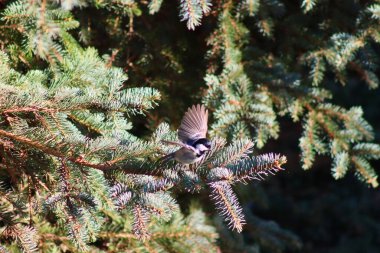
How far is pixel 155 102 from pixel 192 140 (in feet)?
0.85

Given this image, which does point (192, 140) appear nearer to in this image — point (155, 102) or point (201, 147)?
point (201, 147)

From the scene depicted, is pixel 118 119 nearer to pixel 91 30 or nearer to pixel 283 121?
pixel 91 30

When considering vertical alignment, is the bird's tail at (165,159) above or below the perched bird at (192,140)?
below

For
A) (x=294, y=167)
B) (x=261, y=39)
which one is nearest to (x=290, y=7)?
(x=261, y=39)

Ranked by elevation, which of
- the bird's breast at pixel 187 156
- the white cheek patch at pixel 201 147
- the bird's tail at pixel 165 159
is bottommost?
the bird's tail at pixel 165 159

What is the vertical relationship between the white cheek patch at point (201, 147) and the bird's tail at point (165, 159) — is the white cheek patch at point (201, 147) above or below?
above

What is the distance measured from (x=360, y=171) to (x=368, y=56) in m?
0.50

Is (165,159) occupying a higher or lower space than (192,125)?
lower

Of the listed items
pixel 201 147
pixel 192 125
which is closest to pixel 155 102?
pixel 192 125

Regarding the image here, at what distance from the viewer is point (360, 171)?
2.61 metres

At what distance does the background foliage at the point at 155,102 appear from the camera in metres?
1.71

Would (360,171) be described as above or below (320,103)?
below

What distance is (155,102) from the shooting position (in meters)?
1.96

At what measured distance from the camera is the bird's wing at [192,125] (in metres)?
1.79
